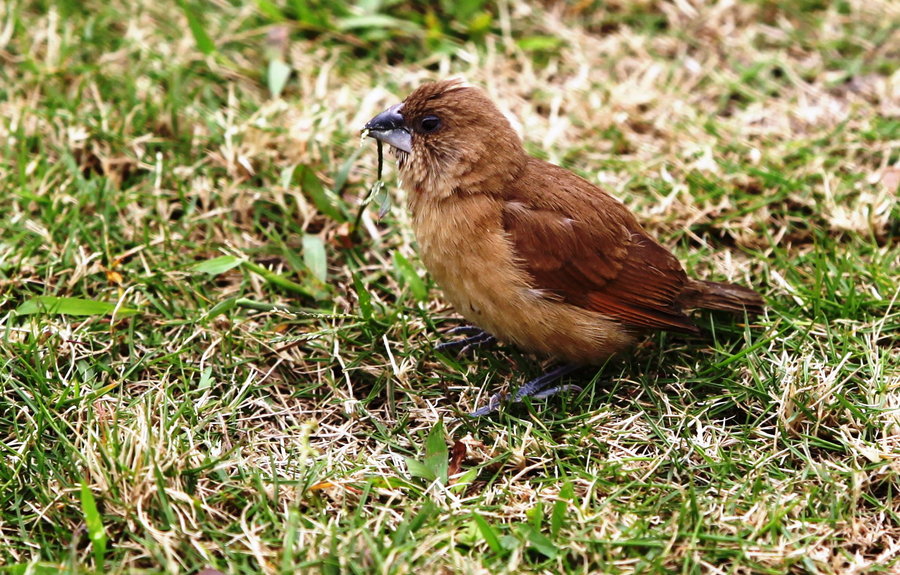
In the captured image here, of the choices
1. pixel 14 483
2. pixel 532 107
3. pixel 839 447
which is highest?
pixel 532 107

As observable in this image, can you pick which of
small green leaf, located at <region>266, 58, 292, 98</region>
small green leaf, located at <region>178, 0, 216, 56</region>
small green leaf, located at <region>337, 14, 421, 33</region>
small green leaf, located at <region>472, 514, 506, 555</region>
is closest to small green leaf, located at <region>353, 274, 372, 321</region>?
small green leaf, located at <region>472, 514, 506, 555</region>

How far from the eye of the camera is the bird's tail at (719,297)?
4.29 metres

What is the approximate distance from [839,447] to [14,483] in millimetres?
3010

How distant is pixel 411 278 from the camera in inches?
179

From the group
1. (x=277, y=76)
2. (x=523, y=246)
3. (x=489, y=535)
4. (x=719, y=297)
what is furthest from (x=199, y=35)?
(x=489, y=535)

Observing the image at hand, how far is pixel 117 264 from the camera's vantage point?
4.49 metres

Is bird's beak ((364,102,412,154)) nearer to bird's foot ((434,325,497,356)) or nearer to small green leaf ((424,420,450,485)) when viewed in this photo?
bird's foot ((434,325,497,356))

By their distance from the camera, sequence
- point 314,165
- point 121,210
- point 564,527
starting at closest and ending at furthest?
point 564,527 < point 121,210 < point 314,165

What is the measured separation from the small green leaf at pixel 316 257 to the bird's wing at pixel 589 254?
996 mm

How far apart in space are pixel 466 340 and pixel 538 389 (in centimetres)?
42

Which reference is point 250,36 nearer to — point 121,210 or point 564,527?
point 121,210

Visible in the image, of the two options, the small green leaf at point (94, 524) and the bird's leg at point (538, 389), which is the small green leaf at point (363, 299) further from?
the small green leaf at point (94, 524)

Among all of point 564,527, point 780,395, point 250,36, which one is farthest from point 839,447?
point 250,36

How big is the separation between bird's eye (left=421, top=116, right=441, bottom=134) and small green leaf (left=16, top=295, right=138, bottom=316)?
1.46 metres
